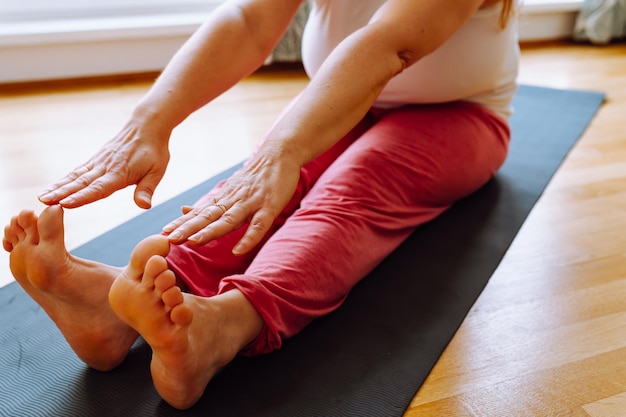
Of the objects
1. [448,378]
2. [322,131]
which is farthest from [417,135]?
[448,378]

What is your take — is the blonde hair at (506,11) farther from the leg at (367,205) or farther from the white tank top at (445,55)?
the leg at (367,205)

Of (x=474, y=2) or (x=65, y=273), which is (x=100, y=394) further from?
(x=474, y=2)

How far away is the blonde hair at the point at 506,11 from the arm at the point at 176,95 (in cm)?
42

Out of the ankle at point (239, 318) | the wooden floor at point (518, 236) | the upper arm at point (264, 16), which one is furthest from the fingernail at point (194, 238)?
the upper arm at point (264, 16)

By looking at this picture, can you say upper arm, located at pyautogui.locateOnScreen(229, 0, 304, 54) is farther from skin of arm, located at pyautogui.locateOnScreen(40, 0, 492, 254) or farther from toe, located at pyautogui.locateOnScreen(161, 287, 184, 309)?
toe, located at pyautogui.locateOnScreen(161, 287, 184, 309)

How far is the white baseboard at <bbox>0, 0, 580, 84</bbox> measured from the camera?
245 centimetres

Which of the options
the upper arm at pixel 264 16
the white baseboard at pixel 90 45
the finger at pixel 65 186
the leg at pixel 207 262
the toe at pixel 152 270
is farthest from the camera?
the white baseboard at pixel 90 45

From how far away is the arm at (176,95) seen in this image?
890mm

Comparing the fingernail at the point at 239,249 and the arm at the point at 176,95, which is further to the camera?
the arm at the point at 176,95

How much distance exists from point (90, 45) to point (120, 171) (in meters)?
1.86

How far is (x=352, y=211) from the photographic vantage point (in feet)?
3.42

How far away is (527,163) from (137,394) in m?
1.19

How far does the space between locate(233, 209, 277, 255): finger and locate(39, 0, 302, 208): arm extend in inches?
8.1

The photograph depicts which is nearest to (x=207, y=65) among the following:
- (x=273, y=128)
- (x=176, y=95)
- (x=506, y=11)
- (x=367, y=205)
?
(x=176, y=95)
